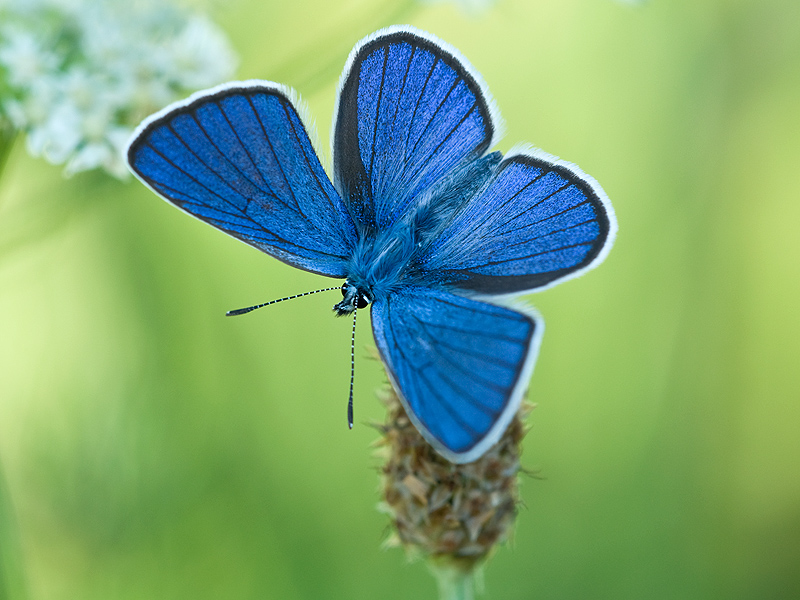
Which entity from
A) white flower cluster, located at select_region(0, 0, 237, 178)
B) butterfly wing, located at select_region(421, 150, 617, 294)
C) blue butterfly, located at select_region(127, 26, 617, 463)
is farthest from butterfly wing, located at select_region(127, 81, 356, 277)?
white flower cluster, located at select_region(0, 0, 237, 178)

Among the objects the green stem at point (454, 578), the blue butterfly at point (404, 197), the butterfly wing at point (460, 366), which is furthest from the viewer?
the green stem at point (454, 578)

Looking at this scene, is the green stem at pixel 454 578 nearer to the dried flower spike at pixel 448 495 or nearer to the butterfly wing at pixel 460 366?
the dried flower spike at pixel 448 495

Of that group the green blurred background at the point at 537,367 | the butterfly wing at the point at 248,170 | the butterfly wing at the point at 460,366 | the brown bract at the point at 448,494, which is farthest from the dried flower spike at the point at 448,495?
the green blurred background at the point at 537,367

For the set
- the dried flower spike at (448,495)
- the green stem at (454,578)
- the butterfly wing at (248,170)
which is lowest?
the green stem at (454,578)

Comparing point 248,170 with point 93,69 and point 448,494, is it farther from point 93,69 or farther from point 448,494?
point 448,494

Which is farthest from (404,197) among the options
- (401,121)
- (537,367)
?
(537,367)

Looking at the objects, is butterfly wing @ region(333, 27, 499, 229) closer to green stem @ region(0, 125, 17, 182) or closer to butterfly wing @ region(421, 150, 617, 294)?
butterfly wing @ region(421, 150, 617, 294)
